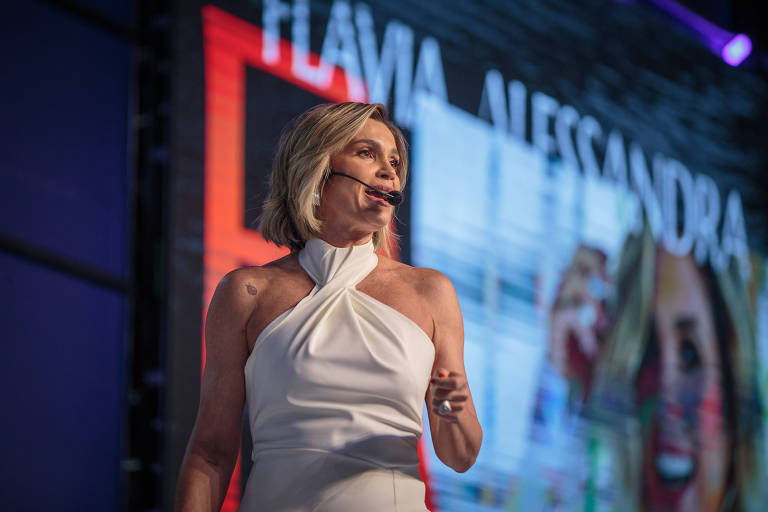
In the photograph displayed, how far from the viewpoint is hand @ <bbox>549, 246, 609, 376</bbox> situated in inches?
143

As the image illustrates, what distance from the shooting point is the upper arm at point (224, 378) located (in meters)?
1.42

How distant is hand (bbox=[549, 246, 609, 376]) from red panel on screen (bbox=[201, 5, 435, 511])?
1409 millimetres

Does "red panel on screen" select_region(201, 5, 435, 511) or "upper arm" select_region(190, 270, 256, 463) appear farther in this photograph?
"red panel on screen" select_region(201, 5, 435, 511)

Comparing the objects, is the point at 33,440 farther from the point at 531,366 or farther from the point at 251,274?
the point at 531,366

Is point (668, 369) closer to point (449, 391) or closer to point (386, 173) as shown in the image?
point (386, 173)

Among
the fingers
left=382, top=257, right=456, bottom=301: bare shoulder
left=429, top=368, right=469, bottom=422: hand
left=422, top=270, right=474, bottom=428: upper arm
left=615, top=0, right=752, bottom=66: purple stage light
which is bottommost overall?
the fingers

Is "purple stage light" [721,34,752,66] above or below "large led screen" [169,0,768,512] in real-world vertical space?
above

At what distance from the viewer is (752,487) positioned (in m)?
4.58

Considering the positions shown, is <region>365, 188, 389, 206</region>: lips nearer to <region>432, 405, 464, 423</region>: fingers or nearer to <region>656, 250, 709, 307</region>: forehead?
<region>432, 405, 464, 423</region>: fingers

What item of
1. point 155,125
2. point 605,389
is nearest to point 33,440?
point 155,125

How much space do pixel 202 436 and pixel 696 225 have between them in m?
3.73

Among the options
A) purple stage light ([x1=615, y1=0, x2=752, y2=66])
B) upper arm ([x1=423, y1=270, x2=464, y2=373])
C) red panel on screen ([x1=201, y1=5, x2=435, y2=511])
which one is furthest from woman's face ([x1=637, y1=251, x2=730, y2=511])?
upper arm ([x1=423, y1=270, x2=464, y2=373])

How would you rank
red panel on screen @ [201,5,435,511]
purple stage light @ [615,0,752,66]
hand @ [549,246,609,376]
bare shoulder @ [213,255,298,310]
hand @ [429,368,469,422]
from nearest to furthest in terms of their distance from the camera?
hand @ [429,368,469,422]
bare shoulder @ [213,255,298,310]
red panel on screen @ [201,5,435,511]
hand @ [549,246,609,376]
purple stage light @ [615,0,752,66]

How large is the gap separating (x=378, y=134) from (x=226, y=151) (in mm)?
1223
